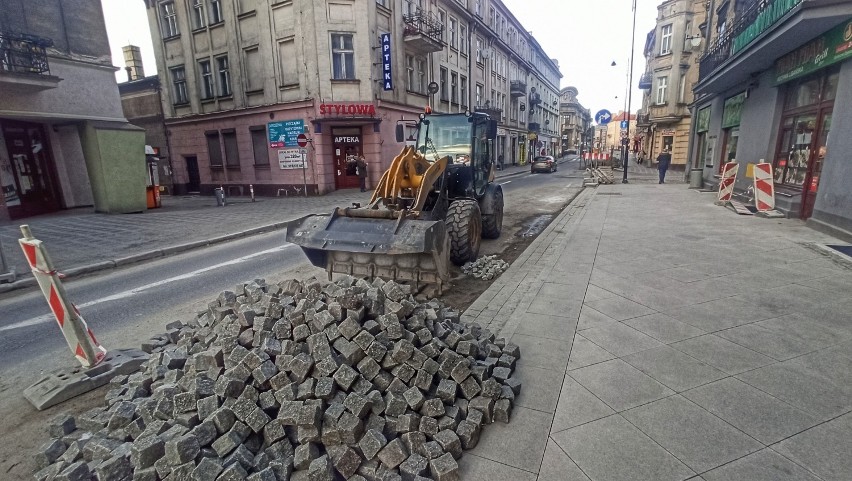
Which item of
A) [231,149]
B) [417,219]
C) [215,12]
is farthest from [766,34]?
[215,12]

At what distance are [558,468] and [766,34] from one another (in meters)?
11.5

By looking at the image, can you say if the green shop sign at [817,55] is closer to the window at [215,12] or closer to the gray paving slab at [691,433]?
the gray paving slab at [691,433]

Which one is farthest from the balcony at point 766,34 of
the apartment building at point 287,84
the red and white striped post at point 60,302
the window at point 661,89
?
the window at point 661,89

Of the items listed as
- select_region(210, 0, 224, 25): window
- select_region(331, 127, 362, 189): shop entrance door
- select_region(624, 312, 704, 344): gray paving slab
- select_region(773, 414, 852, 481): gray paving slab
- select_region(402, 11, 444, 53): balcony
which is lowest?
select_region(773, 414, 852, 481): gray paving slab

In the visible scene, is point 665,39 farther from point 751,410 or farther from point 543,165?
point 751,410

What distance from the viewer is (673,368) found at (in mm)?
3363

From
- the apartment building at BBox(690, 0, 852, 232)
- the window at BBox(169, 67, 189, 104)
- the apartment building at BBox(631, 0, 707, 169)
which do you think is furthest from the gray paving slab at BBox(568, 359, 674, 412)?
the apartment building at BBox(631, 0, 707, 169)

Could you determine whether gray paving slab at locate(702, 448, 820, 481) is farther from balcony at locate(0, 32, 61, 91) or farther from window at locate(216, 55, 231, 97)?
window at locate(216, 55, 231, 97)

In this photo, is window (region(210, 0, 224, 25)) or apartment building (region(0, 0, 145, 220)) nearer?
apartment building (region(0, 0, 145, 220))

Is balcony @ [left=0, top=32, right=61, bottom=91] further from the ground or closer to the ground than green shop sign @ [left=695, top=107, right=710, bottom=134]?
further from the ground

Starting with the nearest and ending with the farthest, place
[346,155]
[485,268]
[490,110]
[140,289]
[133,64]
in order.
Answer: [140,289], [485,268], [346,155], [133,64], [490,110]

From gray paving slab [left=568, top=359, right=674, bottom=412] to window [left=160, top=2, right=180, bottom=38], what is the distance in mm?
27075

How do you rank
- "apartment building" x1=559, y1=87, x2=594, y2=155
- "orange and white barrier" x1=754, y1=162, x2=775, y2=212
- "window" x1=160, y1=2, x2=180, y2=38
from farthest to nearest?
"apartment building" x1=559, y1=87, x2=594, y2=155 → "window" x1=160, y1=2, x2=180, y2=38 → "orange and white barrier" x1=754, y1=162, x2=775, y2=212

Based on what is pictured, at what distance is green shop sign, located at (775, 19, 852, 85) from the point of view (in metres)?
7.68
